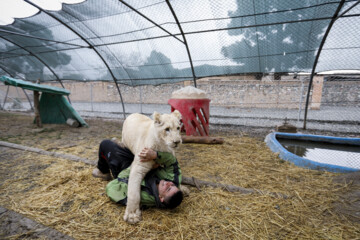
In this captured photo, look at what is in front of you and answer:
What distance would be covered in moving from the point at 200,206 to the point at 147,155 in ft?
3.33

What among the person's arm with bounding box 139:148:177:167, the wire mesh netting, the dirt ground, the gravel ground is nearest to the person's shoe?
the dirt ground

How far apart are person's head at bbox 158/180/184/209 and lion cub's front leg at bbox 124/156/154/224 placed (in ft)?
0.84

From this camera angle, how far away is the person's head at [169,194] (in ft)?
6.69

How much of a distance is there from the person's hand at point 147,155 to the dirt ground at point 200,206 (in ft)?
2.32

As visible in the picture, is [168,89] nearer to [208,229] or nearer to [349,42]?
[349,42]

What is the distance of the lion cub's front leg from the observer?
6.79ft

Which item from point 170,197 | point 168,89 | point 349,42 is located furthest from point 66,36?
point 349,42

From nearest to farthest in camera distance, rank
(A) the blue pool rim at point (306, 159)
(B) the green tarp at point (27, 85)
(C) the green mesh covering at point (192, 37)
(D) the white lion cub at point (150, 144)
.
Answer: (D) the white lion cub at point (150, 144), (A) the blue pool rim at point (306, 159), (C) the green mesh covering at point (192, 37), (B) the green tarp at point (27, 85)

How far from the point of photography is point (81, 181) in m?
3.00

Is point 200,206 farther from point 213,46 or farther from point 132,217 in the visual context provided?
point 213,46

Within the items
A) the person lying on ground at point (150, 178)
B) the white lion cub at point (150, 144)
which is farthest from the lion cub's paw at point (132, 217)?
the person lying on ground at point (150, 178)

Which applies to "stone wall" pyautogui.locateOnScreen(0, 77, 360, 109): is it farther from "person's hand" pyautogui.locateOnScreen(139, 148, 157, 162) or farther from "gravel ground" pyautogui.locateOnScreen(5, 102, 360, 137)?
"person's hand" pyautogui.locateOnScreen(139, 148, 157, 162)

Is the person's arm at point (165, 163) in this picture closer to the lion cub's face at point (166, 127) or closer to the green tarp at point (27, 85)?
the lion cub's face at point (166, 127)

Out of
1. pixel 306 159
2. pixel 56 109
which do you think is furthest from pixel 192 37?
pixel 56 109
